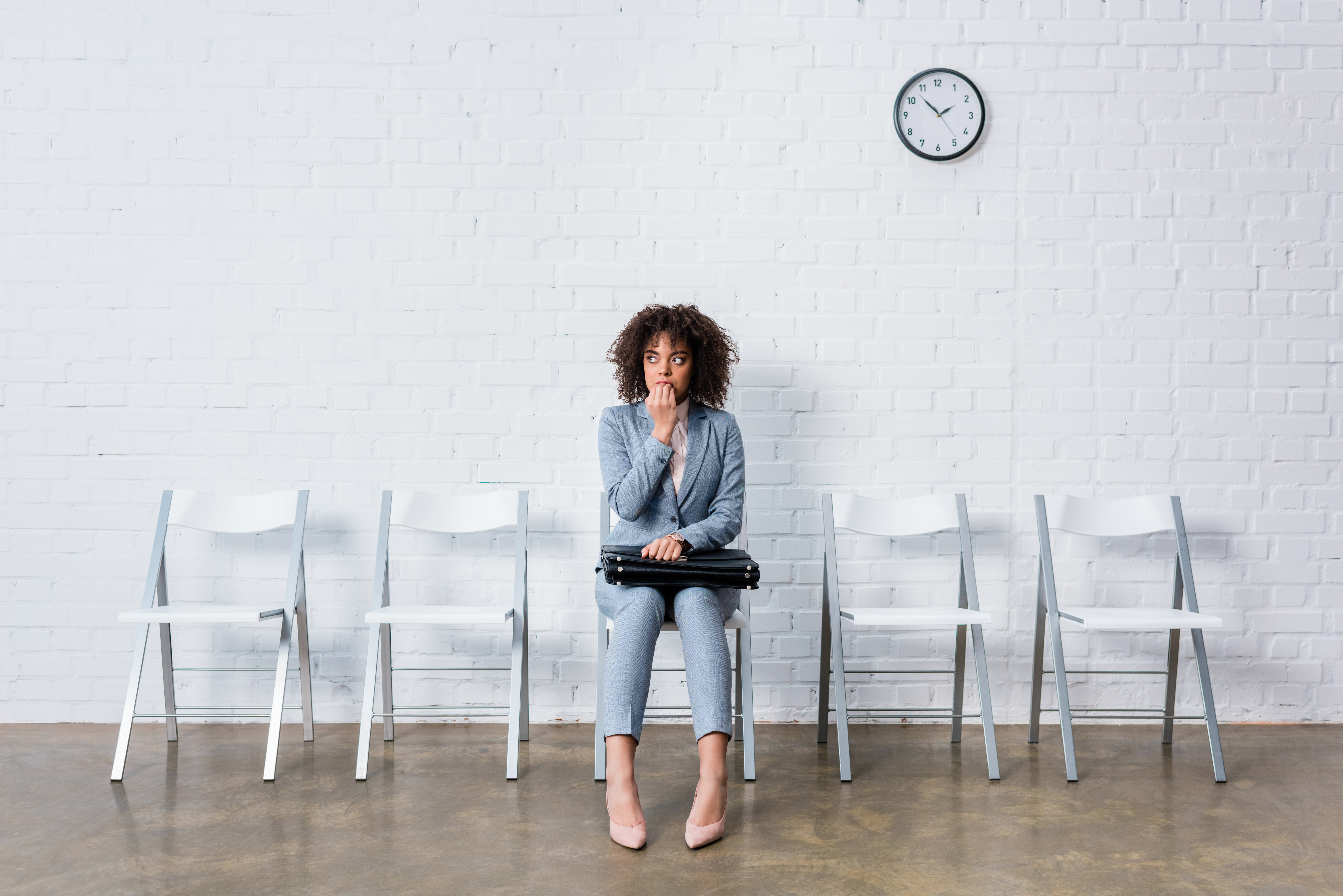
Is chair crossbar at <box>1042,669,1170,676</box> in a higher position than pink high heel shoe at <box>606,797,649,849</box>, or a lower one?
higher

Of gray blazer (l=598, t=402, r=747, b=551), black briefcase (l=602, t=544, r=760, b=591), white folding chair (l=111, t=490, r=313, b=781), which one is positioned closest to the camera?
black briefcase (l=602, t=544, r=760, b=591)

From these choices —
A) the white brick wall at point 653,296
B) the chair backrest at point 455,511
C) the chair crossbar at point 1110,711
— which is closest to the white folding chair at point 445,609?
the chair backrest at point 455,511

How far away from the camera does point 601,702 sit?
8.92 ft

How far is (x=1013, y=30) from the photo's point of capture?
10.7ft

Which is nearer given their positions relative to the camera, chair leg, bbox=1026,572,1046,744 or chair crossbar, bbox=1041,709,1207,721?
chair crossbar, bbox=1041,709,1207,721

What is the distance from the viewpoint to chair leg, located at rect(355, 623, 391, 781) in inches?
104

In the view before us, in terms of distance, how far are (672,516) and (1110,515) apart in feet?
5.13

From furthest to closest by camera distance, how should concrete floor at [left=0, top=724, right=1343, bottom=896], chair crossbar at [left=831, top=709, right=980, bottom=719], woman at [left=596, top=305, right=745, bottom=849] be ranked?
1. chair crossbar at [left=831, top=709, right=980, bottom=719]
2. woman at [left=596, top=305, right=745, bottom=849]
3. concrete floor at [left=0, top=724, right=1343, bottom=896]

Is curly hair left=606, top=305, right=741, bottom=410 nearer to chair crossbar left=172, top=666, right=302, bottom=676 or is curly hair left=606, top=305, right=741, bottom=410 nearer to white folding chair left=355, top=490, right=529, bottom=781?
white folding chair left=355, top=490, right=529, bottom=781

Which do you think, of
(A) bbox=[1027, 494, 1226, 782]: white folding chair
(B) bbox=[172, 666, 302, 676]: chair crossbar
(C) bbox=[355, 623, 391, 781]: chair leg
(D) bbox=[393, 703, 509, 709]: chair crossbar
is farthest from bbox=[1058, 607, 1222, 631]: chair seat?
(B) bbox=[172, 666, 302, 676]: chair crossbar

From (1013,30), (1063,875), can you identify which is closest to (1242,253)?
(1013,30)

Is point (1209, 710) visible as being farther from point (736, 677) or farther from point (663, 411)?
point (663, 411)

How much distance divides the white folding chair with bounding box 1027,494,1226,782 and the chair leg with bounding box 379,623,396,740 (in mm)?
2145

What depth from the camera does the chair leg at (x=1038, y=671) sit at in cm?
306
